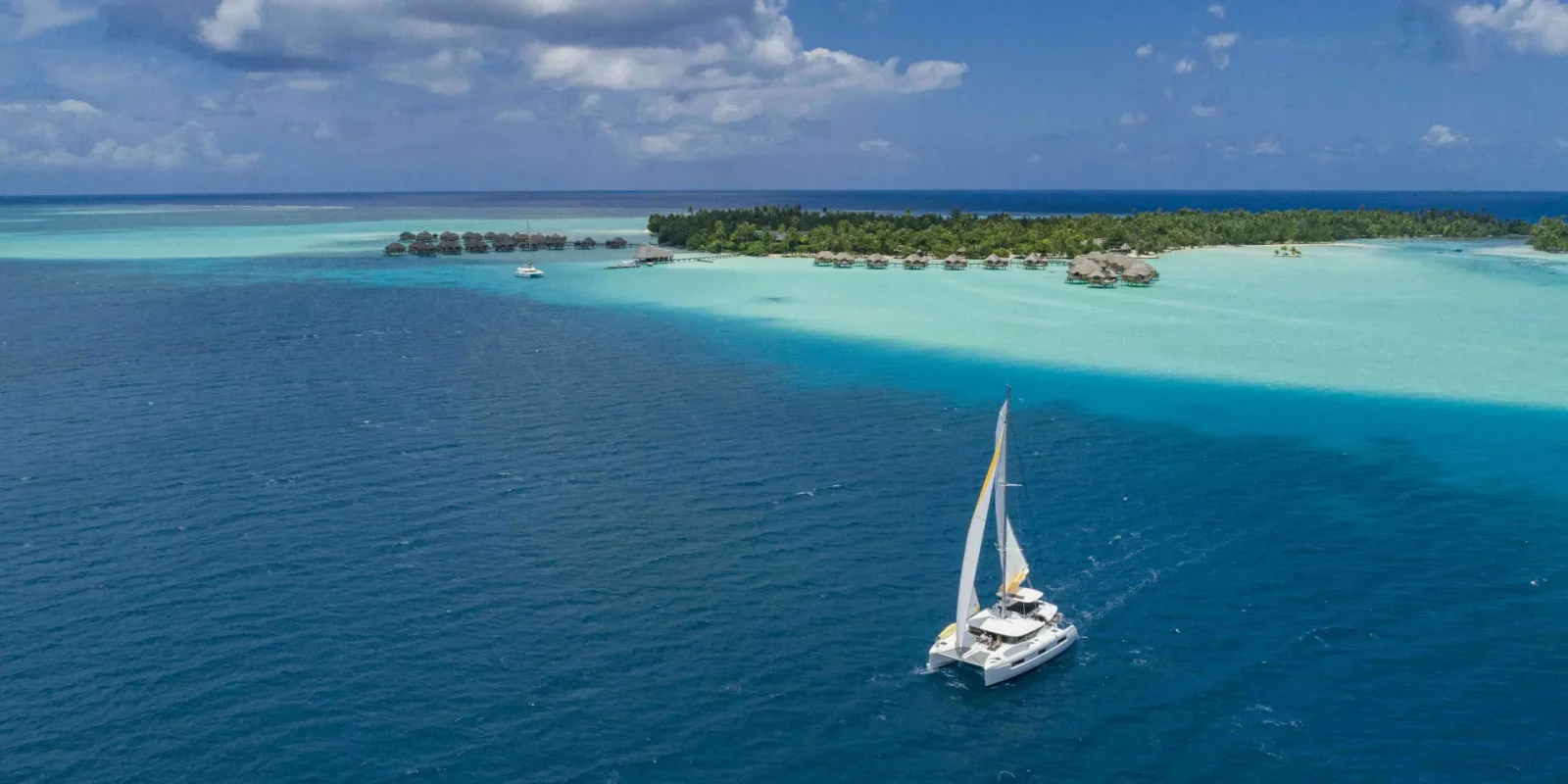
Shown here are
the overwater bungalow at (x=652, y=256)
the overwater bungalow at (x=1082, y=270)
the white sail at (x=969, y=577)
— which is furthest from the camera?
the overwater bungalow at (x=652, y=256)

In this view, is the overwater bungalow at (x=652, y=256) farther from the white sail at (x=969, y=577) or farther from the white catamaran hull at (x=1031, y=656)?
the white catamaran hull at (x=1031, y=656)

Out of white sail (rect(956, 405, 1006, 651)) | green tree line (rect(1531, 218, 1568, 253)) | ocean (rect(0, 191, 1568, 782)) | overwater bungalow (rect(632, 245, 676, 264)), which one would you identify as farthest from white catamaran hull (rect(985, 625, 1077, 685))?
green tree line (rect(1531, 218, 1568, 253))

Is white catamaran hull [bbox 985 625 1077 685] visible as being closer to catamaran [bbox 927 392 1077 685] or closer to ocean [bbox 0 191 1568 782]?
catamaran [bbox 927 392 1077 685]

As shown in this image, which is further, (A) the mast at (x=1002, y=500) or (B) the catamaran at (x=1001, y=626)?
(A) the mast at (x=1002, y=500)

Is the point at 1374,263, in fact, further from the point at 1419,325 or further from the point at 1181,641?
the point at 1181,641

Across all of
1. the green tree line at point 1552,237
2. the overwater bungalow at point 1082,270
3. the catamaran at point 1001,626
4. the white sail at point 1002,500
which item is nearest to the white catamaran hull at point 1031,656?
the catamaran at point 1001,626

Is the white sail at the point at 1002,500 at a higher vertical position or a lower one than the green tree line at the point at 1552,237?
lower

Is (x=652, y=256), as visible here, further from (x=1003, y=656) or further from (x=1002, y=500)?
(x=1003, y=656)
